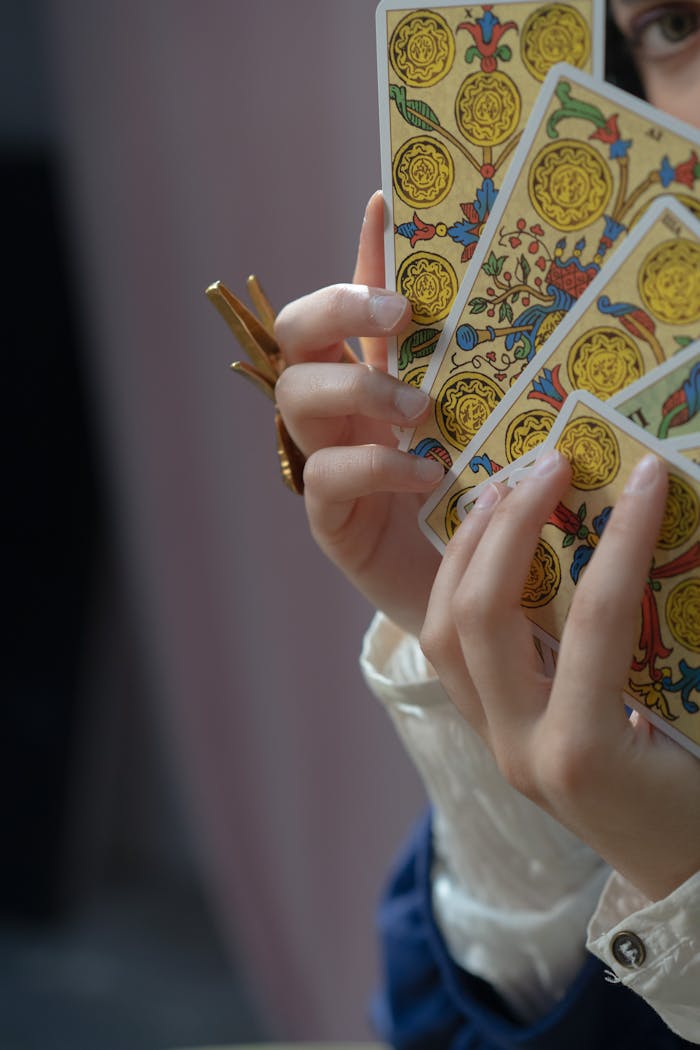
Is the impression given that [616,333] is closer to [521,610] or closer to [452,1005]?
[521,610]

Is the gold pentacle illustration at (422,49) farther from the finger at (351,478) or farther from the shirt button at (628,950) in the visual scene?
the shirt button at (628,950)

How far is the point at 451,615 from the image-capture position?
792 millimetres

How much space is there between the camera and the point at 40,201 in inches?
98.8

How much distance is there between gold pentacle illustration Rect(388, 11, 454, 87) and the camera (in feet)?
2.42

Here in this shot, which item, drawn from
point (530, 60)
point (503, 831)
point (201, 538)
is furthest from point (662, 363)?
point (201, 538)

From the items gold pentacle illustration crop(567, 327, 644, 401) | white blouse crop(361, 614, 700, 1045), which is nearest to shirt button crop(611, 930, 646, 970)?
white blouse crop(361, 614, 700, 1045)

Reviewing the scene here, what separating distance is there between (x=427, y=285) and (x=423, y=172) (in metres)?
0.07

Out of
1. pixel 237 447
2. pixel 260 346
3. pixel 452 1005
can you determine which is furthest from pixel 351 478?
pixel 237 447

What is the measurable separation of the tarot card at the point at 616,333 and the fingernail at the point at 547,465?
31 millimetres

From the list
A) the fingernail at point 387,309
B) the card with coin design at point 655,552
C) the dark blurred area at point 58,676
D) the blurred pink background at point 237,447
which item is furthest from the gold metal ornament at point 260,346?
the dark blurred area at point 58,676

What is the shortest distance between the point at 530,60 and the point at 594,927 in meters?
0.59

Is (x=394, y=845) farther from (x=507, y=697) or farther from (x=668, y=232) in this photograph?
(x=668, y=232)

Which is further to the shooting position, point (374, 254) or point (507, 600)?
point (374, 254)

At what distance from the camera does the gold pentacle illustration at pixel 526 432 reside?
76cm
